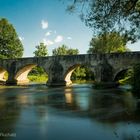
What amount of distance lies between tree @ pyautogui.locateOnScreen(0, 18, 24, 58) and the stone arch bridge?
1210 centimetres

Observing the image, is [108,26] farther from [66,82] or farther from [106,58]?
[66,82]

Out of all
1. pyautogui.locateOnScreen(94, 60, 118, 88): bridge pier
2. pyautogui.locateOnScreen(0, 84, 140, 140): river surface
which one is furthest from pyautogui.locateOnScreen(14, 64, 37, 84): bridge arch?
pyautogui.locateOnScreen(0, 84, 140, 140): river surface

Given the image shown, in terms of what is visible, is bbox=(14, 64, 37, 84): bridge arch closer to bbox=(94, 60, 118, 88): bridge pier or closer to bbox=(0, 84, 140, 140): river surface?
bbox=(94, 60, 118, 88): bridge pier

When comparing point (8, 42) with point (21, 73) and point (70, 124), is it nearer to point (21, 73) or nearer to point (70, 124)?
point (21, 73)

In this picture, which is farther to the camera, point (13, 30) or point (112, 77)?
point (13, 30)

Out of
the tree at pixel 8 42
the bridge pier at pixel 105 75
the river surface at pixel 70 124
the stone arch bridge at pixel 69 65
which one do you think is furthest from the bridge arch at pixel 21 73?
the river surface at pixel 70 124

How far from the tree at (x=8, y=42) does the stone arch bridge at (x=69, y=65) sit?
39.7 ft

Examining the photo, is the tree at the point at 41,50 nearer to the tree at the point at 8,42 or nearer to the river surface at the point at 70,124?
the tree at the point at 8,42

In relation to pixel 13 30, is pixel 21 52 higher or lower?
lower

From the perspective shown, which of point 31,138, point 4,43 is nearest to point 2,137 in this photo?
point 31,138

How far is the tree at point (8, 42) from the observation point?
5862cm

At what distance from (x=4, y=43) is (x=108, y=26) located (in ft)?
164

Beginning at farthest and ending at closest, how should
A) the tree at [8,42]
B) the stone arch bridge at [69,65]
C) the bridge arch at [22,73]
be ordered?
the tree at [8,42]
the bridge arch at [22,73]
the stone arch bridge at [69,65]

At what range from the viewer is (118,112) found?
13820 mm
